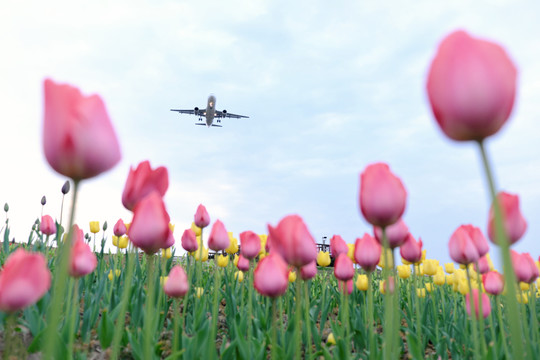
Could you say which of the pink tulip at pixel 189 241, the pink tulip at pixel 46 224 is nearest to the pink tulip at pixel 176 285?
the pink tulip at pixel 189 241

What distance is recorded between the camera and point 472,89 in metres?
1.33

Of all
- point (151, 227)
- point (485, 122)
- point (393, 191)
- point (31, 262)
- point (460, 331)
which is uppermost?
point (485, 122)

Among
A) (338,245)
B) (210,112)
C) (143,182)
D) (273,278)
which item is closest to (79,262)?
(143,182)

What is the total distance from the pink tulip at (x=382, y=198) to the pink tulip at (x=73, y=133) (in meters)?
1.08

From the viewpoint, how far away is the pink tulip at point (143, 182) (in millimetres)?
2203

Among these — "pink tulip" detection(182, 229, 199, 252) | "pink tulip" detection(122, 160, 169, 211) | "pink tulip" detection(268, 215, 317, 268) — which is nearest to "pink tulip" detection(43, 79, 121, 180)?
"pink tulip" detection(122, 160, 169, 211)

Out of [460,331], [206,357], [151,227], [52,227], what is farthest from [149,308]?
[52,227]

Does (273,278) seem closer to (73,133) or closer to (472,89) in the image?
(73,133)

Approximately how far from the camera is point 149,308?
2262 millimetres

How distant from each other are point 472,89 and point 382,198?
631 mm

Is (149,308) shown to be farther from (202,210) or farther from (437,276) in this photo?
(437,276)

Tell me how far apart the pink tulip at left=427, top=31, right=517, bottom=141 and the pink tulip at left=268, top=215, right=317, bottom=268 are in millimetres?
1026

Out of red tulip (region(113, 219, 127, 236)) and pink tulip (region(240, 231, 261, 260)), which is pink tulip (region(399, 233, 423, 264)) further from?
red tulip (region(113, 219, 127, 236))

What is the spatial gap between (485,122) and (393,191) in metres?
Answer: 0.57
